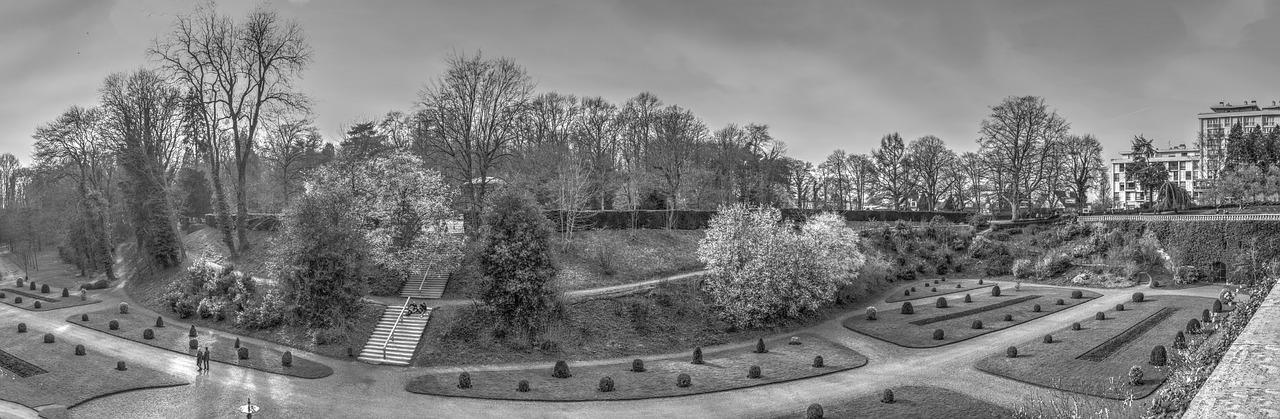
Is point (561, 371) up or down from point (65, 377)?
down

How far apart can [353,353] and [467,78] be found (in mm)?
20976

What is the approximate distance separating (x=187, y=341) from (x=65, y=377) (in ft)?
21.7

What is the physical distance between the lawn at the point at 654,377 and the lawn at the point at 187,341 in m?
5.66

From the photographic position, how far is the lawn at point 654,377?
26.8 m

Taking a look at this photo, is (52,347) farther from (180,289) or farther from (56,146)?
(56,146)

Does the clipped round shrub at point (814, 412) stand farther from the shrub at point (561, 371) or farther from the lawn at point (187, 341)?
the lawn at point (187, 341)

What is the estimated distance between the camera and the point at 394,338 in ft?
111

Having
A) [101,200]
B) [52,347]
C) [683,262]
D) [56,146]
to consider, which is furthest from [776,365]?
[56,146]

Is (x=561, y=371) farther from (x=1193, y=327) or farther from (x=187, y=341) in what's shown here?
(x=1193, y=327)

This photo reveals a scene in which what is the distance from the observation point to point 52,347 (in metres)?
30.8

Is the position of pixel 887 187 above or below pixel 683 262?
above

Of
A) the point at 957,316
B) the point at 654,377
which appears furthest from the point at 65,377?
the point at 957,316

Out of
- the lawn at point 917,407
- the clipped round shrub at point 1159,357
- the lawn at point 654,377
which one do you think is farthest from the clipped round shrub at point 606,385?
the clipped round shrub at point 1159,357

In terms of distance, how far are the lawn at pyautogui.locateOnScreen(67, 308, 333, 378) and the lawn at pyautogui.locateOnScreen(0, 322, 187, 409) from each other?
8.44 feet
